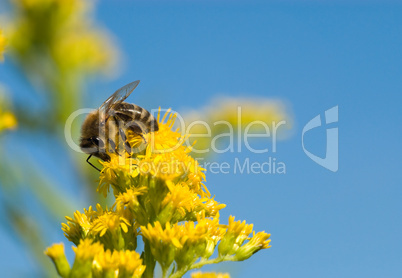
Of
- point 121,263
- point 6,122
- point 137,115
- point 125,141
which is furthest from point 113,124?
point 121,263

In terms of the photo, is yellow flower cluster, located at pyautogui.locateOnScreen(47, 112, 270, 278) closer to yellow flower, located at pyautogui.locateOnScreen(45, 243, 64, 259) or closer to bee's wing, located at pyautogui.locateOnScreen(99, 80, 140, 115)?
yellow flower, located at pyautogui.locateOnScreen(45, 243, 64, 259)

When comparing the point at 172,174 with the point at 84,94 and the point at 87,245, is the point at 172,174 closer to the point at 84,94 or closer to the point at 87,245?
the point at 87,245

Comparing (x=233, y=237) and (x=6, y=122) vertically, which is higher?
(x=6, y=122)

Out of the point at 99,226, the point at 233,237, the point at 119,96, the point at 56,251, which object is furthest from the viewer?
the point at 119,96

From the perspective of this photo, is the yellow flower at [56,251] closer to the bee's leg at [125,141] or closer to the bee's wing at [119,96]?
the bee's leg at [125,141]

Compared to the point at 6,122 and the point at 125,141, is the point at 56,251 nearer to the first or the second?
the point at 125,141

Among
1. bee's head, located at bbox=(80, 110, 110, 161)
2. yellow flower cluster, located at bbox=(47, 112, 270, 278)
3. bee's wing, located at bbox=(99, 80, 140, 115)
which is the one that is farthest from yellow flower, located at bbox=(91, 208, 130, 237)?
bee's wing, located at bbox=(99, 80, 140, 115)
